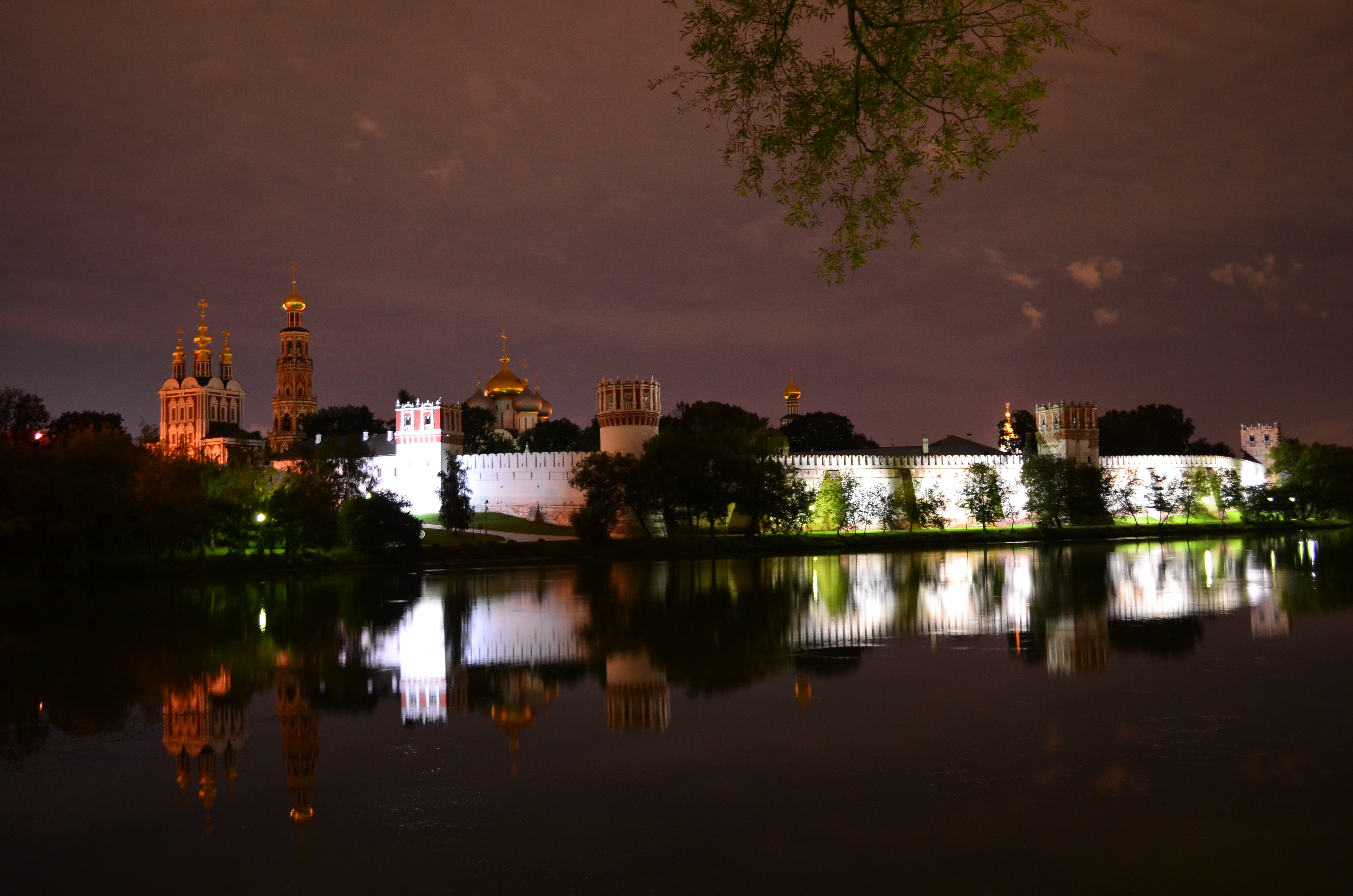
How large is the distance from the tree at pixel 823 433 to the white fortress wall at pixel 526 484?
25314mm

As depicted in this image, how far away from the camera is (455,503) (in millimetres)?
42219

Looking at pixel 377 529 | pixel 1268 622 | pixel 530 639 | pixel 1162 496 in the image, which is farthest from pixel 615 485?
pixel 1162 496

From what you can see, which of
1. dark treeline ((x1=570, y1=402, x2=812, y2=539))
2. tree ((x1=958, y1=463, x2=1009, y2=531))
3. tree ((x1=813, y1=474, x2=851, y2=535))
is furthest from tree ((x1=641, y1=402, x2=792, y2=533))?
tree ((x1=958, y1=463, x2=1009, y2=531))

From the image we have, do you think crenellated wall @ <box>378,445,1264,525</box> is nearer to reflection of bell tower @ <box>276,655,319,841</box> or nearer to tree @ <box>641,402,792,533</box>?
tree @ <box>641,402,792,533</box>

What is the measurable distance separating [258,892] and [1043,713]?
5272mm

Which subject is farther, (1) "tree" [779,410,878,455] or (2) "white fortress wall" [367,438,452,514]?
→ (1) "tree" [779,410,878,455]

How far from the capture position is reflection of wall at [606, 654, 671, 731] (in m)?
7.60

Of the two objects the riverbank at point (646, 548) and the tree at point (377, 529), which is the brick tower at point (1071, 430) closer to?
the riverbank at point (646, 548)

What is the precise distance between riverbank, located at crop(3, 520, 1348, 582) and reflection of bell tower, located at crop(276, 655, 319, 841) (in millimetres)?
17598

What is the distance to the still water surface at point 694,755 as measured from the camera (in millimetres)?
4754

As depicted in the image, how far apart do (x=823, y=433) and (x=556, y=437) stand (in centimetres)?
1787

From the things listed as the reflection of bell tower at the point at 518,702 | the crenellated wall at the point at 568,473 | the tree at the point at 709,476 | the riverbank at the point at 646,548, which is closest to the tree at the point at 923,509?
the riverbank at the point at 646,548

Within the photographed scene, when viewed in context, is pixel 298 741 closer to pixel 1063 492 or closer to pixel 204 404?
pixel 1063 492

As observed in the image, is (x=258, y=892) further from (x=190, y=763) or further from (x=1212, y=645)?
(x=1212, y=645)
